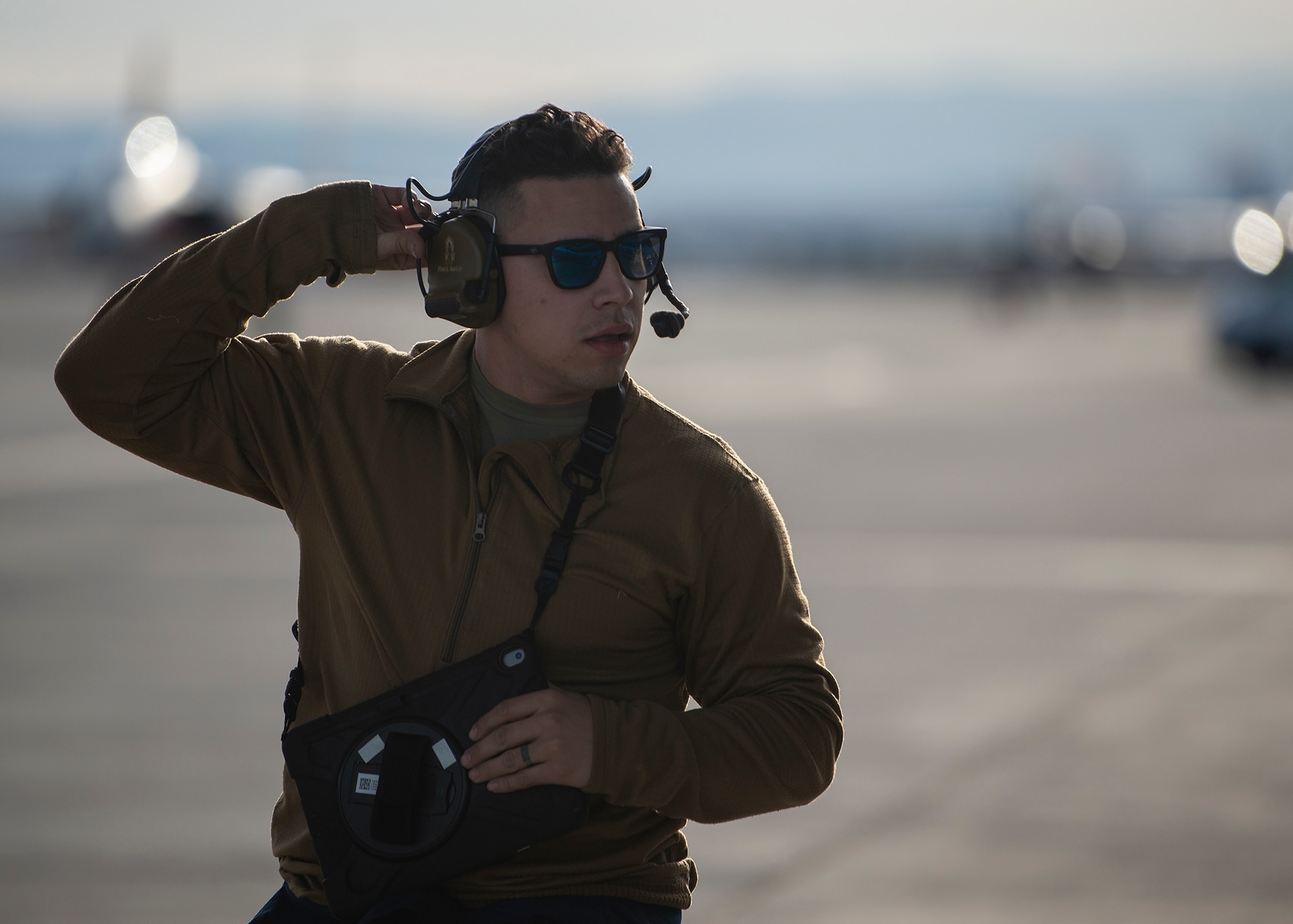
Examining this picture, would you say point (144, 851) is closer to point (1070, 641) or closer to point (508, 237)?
point (508, 237)

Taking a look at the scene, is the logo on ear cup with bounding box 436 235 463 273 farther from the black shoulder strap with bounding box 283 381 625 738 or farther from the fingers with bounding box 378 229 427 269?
the black shoulder strap with bounding box 283 381 625 738

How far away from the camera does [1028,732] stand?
5.61 meters

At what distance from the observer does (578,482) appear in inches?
84.0

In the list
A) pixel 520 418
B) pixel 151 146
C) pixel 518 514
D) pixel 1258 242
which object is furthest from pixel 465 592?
pixel 151 146

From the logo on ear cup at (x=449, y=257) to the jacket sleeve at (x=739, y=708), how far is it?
0.58 metres

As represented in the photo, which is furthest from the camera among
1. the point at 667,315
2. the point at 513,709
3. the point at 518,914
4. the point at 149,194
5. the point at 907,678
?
the point at 149,194

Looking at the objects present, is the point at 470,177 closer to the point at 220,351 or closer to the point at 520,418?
the point at 520,418

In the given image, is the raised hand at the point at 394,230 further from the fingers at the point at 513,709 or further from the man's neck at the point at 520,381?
the fingers at the point at 513,709

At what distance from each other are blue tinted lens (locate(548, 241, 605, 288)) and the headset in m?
0.10

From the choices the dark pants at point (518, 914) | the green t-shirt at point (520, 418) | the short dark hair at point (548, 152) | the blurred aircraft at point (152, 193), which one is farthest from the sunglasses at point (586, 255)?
the blurred aircraft at point (152, 193)

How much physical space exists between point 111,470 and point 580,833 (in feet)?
34.9

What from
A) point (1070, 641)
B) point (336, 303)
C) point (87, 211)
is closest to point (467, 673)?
point (1070, 641)

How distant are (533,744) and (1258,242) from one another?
2069 cm

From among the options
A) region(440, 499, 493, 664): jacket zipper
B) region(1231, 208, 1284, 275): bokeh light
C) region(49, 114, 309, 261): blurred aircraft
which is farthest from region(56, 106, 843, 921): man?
region(49, 114, 309, 261): blurred aircraft
